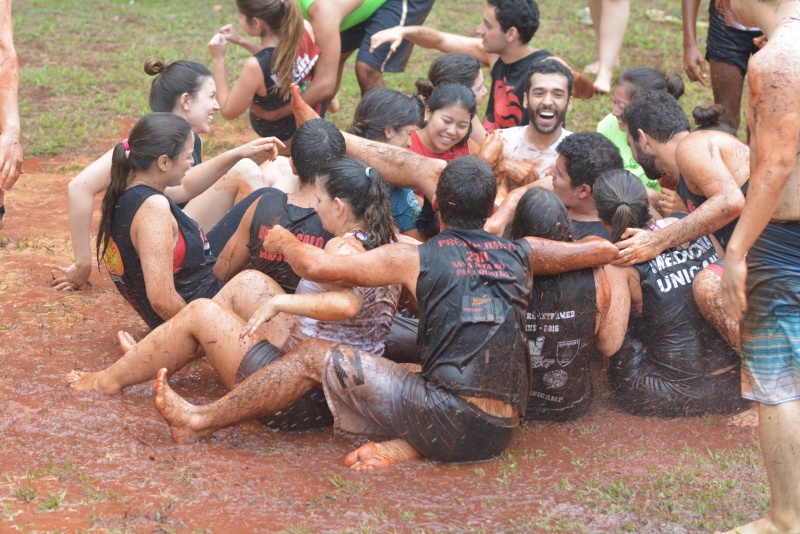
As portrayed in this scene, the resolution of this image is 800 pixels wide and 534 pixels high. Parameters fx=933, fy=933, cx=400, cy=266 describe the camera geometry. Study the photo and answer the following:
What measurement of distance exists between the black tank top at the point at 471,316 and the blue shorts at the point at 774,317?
3.16 ft

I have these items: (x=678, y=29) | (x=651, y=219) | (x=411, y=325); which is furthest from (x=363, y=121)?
(x=678, y=29)

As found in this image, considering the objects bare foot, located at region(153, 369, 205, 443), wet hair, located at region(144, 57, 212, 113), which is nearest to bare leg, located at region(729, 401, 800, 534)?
bare foot, located at region(153, 369, 205, 443)

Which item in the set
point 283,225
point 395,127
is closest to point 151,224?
point 283,225

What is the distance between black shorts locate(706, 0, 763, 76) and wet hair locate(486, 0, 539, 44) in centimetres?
149

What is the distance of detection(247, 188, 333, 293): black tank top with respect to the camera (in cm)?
475

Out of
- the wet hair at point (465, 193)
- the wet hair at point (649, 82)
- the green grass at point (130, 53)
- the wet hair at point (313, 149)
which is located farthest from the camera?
the green grass at point (130, 53)

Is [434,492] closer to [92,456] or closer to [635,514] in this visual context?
[635,514]

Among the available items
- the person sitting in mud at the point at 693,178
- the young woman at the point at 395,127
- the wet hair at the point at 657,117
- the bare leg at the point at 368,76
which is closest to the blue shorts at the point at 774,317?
the person sitting in mud at the point at 693,178

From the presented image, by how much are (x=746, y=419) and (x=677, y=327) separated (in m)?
0.56

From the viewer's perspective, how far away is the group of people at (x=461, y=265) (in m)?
3.46

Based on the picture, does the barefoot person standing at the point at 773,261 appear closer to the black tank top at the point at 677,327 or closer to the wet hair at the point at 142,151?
the black tank top at the point at 677,327

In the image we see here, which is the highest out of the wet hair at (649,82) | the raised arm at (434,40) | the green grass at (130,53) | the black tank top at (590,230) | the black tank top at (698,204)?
the wet hair at (649,82)

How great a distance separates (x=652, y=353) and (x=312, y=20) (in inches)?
159

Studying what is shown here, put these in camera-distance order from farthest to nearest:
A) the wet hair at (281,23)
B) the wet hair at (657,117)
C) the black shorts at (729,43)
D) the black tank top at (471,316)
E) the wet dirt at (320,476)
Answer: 1. the black shorts at (729,43)
2. the wet hair at (281,23)
3. the wet hair at (657,117)
4. the black tank top at (471,316)
5. the wet dirt at (320,476)
